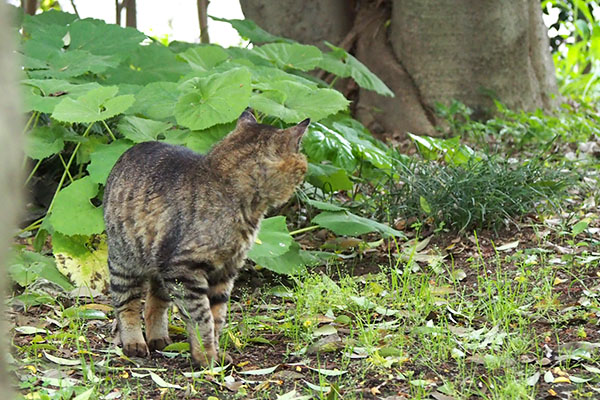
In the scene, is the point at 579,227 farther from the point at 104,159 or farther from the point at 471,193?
the point at 104,159

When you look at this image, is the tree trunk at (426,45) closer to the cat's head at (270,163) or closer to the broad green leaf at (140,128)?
the broad green leaf at (140,128)

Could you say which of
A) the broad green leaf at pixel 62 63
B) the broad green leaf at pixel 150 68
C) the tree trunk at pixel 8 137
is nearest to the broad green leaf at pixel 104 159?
the broad green leaf at pixel 62 63

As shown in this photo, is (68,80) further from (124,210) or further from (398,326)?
(398,326)

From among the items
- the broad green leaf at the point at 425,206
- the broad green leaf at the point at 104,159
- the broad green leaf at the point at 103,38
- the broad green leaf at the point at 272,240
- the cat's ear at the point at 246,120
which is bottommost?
the broad green leaf at the point at 272,240

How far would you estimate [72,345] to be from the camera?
143 inches

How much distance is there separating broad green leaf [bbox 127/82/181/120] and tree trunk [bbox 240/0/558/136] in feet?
9.14

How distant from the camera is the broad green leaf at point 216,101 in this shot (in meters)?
4.40

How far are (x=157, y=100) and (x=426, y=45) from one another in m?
3.35

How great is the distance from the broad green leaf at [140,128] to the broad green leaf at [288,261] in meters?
0.99

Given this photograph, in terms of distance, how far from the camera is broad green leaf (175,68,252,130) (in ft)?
14.4

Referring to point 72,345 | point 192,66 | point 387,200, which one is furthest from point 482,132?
point 72,345

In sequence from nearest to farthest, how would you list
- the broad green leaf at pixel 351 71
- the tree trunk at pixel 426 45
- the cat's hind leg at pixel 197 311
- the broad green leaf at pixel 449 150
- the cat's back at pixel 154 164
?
1. the cat's hind leg at pixel 197 311
2. the cat's back at pixel 154 164
3. the broad green leaf at pixel 449 150
4. the broad green leaf at pixel 351 71
5. the tree trunk at pixel 426 45

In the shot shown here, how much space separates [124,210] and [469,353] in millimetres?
1599

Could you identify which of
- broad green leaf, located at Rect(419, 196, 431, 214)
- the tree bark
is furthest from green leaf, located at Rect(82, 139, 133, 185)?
the tree bark
